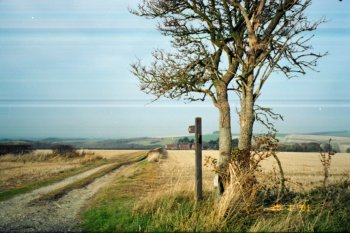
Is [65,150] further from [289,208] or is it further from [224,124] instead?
[289,208]

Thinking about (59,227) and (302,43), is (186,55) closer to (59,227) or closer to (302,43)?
(302,43)

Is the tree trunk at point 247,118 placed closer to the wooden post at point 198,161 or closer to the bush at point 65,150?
the wooden post at point 198,161

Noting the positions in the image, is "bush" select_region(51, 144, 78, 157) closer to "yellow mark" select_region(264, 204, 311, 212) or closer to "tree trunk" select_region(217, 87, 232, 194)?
"tree trunk" select_region(217, 87, 232, 194)

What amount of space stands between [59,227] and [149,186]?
9959 millimetres

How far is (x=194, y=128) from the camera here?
483 inches

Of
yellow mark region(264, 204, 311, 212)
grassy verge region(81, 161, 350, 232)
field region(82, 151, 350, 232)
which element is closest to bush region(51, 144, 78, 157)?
field region(82, 151, 350, 232)

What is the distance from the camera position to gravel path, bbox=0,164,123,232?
1098cm

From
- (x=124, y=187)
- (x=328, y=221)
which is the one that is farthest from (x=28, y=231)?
(x=124, y=187)

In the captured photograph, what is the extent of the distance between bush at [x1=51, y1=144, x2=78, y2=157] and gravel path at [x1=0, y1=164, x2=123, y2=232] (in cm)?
3245

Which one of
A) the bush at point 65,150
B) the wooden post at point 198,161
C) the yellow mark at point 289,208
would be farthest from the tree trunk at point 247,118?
the bush at point 65,150

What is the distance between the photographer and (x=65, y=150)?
51.8m

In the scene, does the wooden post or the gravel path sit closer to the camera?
the gravel path

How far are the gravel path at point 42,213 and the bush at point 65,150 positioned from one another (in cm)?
3245

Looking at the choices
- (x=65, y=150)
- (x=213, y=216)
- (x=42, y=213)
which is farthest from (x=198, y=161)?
(x=65, y=150)
